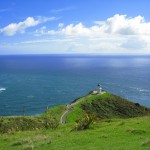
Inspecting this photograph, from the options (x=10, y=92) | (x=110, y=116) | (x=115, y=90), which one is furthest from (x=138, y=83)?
(x=110, y=116)

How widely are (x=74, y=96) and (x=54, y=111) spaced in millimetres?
46515

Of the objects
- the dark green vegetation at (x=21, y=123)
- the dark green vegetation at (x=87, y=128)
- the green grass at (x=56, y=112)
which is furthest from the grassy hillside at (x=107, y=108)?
the dark green vegetation at (x=21, y=123)

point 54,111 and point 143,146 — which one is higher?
point 143,146

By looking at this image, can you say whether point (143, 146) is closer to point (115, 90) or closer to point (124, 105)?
point (124, 105)

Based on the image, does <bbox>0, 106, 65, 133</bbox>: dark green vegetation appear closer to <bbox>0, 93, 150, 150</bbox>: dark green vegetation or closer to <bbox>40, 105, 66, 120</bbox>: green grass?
<bbox>0, 93, 150, 150</bbox>: dark green vegetation

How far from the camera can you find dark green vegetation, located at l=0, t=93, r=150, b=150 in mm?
21531

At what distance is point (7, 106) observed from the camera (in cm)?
10900

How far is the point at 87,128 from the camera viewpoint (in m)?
35.0

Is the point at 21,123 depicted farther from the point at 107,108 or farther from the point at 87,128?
the point at 107,108

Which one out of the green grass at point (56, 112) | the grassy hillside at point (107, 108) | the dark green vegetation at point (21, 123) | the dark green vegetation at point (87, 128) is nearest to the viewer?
the dark green vegetation at point (87, 128)

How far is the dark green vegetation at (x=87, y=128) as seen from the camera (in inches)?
848

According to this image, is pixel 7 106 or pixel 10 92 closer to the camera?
pixel 7 106

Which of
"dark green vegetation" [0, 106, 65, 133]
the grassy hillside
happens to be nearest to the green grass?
the grassy hillside

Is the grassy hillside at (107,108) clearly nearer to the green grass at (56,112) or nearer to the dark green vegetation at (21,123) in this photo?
the green grass at (56,112)
